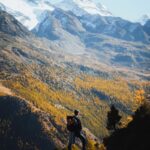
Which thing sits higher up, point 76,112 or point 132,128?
point 76,112

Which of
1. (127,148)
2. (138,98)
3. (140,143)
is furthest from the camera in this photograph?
(138,98)

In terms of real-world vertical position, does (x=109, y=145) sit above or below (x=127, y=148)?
below

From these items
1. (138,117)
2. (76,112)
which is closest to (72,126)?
(76,112)

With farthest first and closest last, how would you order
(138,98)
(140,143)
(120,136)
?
(138,98) < (120,136) < (140,143)

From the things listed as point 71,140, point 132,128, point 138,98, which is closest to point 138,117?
point 132,128

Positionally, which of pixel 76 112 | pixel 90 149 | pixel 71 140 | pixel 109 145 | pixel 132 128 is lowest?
pixel 90 149

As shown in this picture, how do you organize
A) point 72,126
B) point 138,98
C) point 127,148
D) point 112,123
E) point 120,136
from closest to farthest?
point 72,126 < point 127,148 < point 120,136 < point 112,123 < point 138,98

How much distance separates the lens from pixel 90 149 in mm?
96188

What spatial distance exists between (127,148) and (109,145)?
27.4ft

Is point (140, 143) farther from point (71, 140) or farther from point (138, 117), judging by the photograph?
point (71, 140)

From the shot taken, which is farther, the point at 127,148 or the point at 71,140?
the point at 127,148

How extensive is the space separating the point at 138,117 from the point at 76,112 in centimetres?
2208

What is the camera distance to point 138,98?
12006cm

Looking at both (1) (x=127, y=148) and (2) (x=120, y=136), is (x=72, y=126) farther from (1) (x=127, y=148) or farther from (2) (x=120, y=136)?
(2) (x=120, y=136)
